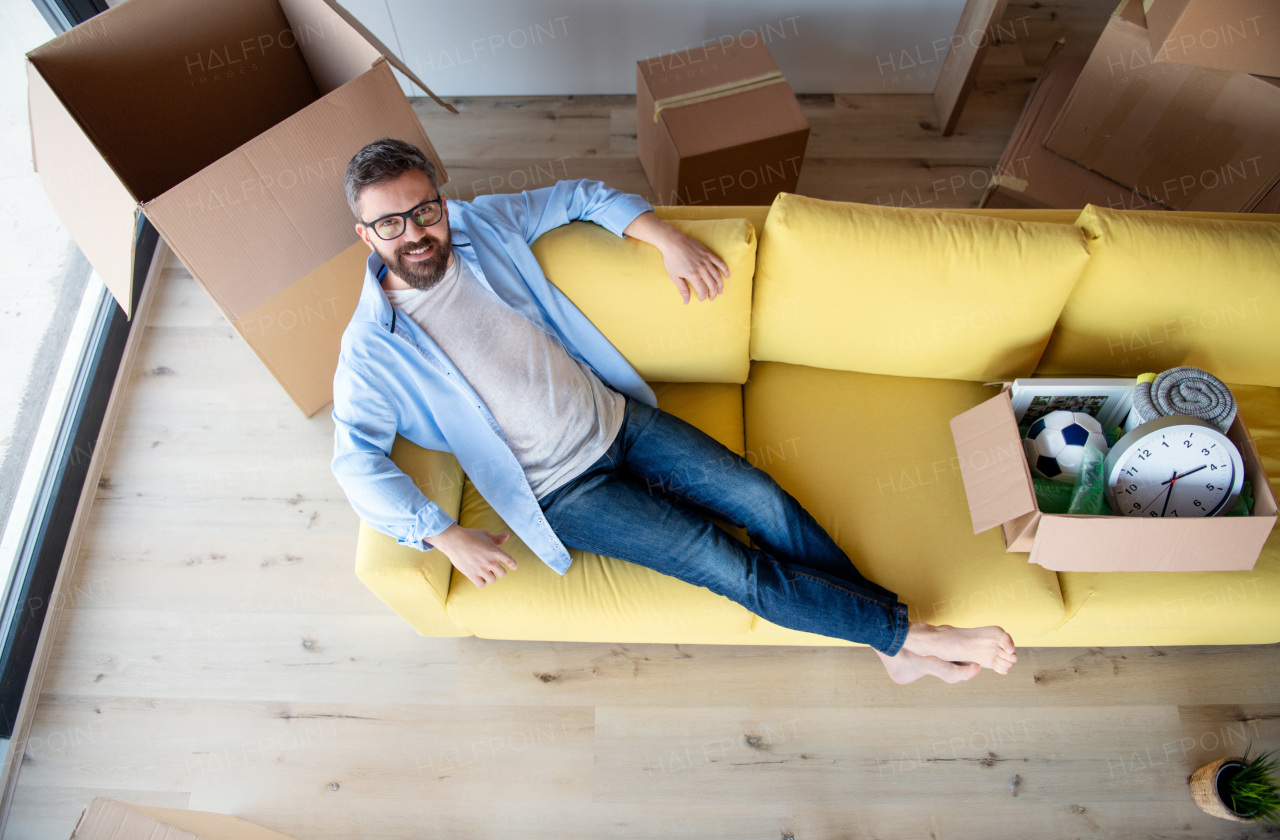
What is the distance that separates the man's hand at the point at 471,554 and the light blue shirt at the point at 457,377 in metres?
0.02

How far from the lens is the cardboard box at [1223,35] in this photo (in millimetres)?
1585

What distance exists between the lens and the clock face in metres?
1.30

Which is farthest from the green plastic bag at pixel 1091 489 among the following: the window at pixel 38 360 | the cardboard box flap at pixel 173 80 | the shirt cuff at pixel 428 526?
the window at pixel 38 360

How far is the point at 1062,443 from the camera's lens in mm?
1436

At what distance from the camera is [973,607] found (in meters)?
1.46

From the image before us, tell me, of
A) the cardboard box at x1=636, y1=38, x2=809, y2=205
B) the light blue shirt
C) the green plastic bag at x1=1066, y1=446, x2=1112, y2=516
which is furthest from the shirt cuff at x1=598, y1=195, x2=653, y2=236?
the green plastic bag at x1=1066, y1=446, x2=1112, y2=516

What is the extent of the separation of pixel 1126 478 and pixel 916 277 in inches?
21.8

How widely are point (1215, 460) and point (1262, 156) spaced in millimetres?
1086

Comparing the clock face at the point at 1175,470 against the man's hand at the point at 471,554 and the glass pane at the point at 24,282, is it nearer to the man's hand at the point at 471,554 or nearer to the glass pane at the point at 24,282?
the man's hand at the point at 471,554

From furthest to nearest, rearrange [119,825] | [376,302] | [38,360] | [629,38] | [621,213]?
[629,38] → [38,360] → [621,213] → [376,302] → [119,825]

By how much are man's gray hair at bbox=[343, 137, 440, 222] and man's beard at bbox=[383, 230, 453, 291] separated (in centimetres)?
11

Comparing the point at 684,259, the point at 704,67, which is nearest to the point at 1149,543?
the point at 684,259

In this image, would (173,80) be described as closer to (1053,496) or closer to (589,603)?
(589,603)

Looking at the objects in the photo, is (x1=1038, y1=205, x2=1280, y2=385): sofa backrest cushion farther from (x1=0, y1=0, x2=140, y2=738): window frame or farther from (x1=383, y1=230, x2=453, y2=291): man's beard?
(x1=0, y1=0, x2=140, y2=738): window frame
